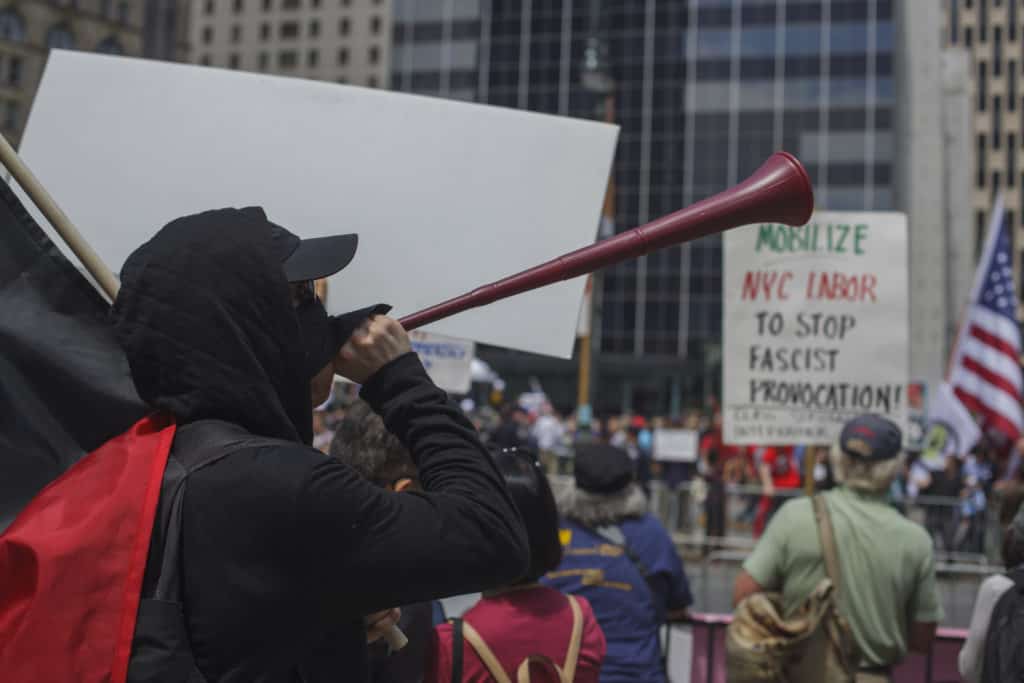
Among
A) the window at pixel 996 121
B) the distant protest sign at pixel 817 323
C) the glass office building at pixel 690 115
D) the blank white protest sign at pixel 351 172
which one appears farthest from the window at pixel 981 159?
the blank white protest sign at pixel 351 172

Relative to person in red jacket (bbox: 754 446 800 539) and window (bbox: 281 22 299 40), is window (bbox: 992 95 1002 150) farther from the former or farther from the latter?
person in red jacket (bbox: 754 446 800 539)

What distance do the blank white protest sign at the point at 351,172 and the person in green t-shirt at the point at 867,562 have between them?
174 centimetres

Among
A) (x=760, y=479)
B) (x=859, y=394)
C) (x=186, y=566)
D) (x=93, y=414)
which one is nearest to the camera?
(x=186, y=566)

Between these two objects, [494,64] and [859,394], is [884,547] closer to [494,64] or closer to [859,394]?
[859,394]

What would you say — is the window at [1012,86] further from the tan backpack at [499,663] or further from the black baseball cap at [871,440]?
the tan backpack at [499,663]

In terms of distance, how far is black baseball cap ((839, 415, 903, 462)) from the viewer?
470cm

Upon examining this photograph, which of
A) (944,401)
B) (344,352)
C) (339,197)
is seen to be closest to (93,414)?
(344,352)

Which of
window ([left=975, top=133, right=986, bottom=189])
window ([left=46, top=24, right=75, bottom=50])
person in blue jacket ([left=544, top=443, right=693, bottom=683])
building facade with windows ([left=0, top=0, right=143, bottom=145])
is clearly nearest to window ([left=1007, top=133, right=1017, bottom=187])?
window ([left=975, top=133, right=986, bottom=189])

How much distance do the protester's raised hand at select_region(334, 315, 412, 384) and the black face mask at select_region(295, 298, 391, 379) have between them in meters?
0.01

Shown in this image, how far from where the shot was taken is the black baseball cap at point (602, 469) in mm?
4434

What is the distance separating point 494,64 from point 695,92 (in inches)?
410

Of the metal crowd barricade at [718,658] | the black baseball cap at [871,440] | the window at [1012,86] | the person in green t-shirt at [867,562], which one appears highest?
the window at [1012,86]

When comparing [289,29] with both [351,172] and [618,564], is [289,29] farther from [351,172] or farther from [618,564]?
[351,172]

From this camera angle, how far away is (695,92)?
2378 inches
